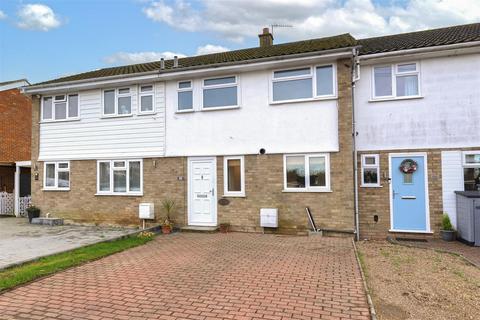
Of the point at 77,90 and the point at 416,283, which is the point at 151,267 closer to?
the point at 416,283

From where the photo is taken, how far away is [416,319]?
434cm

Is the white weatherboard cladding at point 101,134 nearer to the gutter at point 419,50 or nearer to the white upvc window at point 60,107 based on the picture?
the white upvc window at point 60,107

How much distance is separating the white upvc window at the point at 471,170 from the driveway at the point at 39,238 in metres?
9.33

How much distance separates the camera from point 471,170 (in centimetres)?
941

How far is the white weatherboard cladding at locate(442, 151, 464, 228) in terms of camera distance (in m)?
9.47

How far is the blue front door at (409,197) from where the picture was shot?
31.9 feet

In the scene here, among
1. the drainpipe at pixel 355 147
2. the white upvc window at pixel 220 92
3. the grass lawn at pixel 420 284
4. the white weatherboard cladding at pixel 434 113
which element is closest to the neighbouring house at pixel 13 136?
the white upvc window at pixel 220 92

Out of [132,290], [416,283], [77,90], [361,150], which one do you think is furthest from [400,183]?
[77,90]

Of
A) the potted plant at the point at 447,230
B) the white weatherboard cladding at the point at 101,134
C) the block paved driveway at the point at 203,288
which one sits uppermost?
the white weatherboard cladding at the point at 101,134

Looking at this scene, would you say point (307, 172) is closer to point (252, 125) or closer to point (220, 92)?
point (252, 125)

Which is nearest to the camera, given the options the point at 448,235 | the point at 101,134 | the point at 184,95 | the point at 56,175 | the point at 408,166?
the point at 448,235

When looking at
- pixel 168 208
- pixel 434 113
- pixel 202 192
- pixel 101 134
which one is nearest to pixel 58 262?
pixel 168 208

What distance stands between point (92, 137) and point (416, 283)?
35.6 ft

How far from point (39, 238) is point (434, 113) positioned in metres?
10.9
